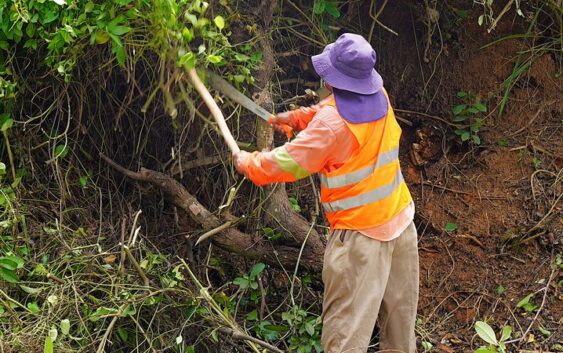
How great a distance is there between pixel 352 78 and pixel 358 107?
0.44ft

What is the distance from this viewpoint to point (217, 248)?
4844 mm

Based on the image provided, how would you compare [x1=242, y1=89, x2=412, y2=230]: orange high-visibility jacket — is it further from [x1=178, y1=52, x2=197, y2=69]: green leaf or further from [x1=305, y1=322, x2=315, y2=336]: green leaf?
[x1=305, y1=322, x2=315, y2=336]: green leaf

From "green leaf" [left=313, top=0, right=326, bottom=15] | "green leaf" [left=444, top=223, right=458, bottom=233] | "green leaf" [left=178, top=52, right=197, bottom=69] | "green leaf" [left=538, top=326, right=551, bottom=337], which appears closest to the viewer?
"green leaf" [left=178, top=52, right=197, bottom=69]

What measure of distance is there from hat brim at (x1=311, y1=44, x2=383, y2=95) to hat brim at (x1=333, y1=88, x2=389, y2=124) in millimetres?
25

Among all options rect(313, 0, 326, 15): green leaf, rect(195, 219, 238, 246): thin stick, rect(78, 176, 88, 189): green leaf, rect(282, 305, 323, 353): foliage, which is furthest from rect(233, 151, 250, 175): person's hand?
rect(313, 0, 326, 15): green leaf

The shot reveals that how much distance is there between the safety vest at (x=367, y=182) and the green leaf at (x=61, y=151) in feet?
5.45

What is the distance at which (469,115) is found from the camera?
5387 mm

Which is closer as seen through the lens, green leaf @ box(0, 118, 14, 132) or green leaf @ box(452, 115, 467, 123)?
green leaf @ box(0, 118, 14, 132)

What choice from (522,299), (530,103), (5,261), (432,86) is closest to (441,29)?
(432,86)

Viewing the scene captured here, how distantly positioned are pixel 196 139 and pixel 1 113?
1104mm

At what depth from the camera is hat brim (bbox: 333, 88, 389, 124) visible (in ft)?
11.9

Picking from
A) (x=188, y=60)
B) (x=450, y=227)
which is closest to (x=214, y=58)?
(x=188, y=60)

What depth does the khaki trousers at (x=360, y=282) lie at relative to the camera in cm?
378

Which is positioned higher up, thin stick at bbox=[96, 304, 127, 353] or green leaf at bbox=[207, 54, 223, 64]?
green leaf at bbox=[207, 54, 223, 64]
